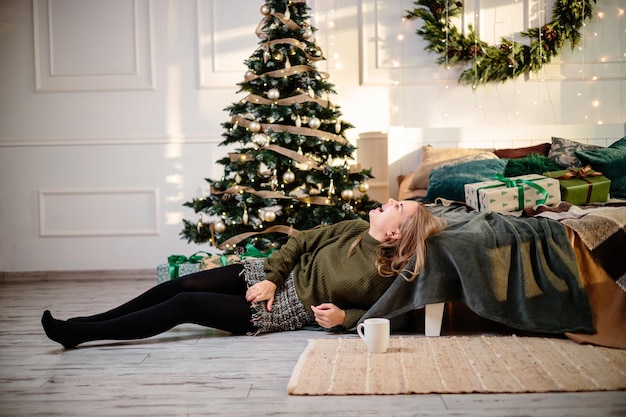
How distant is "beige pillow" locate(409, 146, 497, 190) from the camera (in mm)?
4445

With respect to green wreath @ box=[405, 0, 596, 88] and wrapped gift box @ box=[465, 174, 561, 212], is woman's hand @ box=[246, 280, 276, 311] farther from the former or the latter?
green wreath @ box=[405, 0, 596, 88]

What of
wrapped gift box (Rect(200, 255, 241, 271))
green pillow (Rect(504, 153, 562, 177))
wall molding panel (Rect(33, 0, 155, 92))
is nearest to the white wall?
wall molding panel (Rect(33, 0, 155, 92))

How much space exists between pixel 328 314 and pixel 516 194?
3.80ft

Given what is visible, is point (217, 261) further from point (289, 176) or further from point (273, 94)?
point (273, 94)

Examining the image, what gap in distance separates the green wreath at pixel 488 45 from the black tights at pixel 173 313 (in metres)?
Answer: 2.61

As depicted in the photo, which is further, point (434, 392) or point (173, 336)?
point (173, 336)

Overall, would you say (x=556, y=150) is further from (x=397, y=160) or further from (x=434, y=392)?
(x=434, y=392)

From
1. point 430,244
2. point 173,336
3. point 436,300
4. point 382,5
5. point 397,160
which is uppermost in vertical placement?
point 382,5

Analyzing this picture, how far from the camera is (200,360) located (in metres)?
2.66

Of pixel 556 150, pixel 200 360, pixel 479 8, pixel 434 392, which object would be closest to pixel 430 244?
pixel 434 392

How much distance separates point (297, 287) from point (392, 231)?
1.47ft

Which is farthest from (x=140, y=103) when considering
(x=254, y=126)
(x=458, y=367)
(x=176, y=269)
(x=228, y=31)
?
(x=458, y=367)

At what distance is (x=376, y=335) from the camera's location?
253 cm

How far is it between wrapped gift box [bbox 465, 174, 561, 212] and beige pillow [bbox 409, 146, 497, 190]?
83cm
